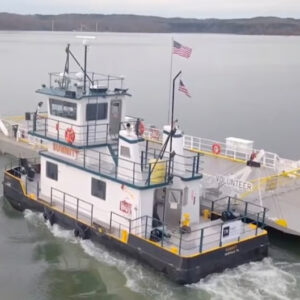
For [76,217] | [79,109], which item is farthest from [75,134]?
[76,217]

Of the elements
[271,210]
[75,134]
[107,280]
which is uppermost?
[75,134]

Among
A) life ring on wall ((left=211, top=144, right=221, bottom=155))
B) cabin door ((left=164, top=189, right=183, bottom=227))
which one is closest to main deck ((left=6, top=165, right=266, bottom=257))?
cabin door ((left=164, top=189, right=183, bottom=227))

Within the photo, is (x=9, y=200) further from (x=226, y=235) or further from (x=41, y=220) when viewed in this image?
(x=226, y=235)

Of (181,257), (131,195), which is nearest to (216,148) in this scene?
(131,195)

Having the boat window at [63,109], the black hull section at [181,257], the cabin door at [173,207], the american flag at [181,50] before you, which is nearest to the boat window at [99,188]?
the black hull section at [181,257]

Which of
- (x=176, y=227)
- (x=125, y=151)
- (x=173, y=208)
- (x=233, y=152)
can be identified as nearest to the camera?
(x=125, y=151)

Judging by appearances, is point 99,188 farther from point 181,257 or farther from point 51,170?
point 181,257
